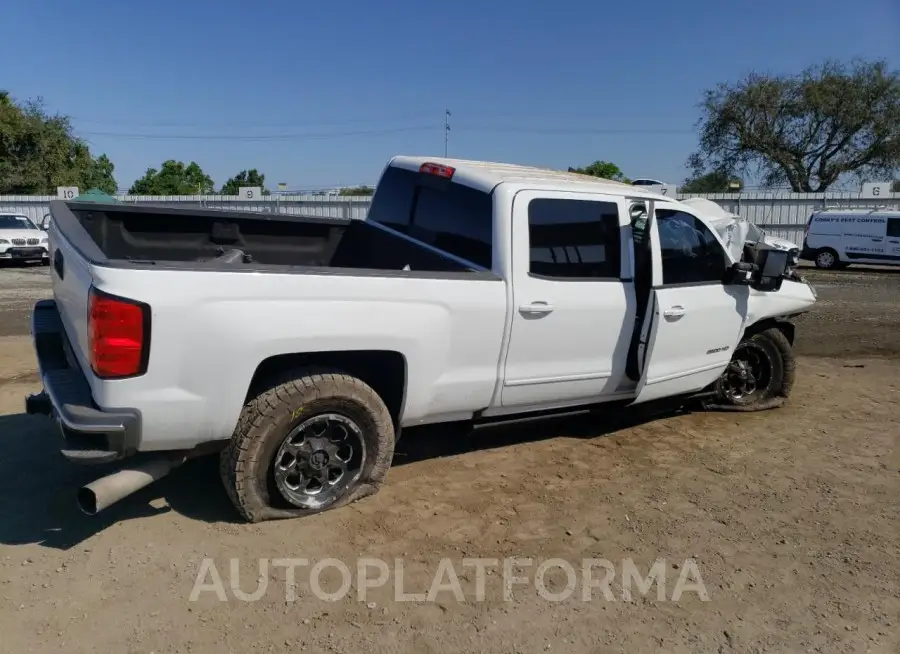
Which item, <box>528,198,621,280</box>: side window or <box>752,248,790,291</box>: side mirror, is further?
<box>752,248,790,291</box>: side mirror

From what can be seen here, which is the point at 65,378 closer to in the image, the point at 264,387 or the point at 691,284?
the point at 264,387

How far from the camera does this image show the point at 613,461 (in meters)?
5.02

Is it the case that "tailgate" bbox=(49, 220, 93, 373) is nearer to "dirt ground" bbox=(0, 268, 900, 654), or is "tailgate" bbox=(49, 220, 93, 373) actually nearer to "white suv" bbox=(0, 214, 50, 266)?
"dirt ground" bbox=(0, 268, 900, 654)

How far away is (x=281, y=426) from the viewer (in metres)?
3.65

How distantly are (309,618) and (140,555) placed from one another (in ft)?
3.37

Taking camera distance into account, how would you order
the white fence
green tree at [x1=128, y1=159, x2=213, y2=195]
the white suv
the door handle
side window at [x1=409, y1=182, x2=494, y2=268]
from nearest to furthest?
the door handle → side window at [x1=409, y1=182, x2=494, y2=268] → the white suv → the white fence → green tree at [x1=128, y1=159, x2=213, y2=195]

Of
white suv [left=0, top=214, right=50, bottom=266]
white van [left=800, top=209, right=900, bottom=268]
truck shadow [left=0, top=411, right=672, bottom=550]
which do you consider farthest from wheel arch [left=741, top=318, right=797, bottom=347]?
white suv [left=0, top=214, right=50, bottom=266]

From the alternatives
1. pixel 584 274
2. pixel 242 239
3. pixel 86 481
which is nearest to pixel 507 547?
pixel 584 274

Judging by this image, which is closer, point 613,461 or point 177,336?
point 177,336

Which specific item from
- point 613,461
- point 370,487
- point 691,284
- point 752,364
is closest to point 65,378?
point 370,487

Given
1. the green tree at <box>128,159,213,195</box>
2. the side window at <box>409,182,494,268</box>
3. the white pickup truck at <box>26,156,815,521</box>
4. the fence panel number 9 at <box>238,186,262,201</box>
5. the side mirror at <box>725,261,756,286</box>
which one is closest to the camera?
the white pickup truck at <box>26,156,815,521</box>

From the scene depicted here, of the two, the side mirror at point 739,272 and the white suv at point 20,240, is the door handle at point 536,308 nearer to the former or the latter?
the side mirror at point 739,272

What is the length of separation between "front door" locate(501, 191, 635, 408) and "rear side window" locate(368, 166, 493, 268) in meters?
0.28

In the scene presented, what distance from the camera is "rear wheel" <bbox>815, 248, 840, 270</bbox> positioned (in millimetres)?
22484
